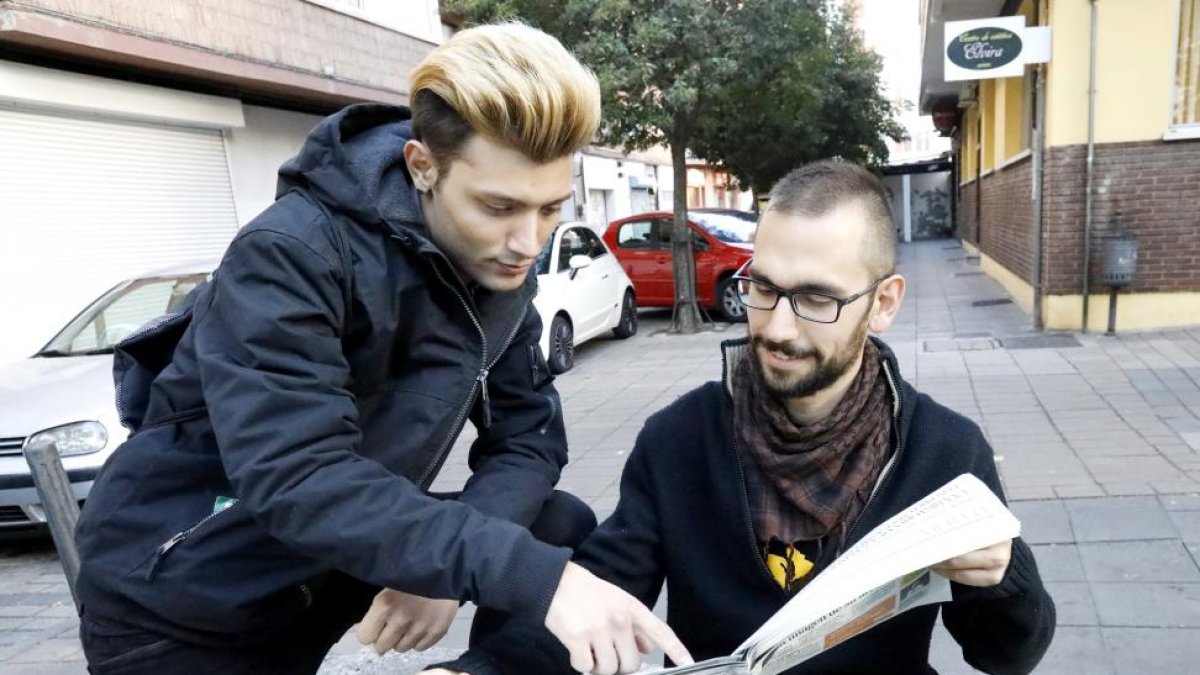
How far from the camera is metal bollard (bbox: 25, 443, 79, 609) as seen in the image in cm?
283

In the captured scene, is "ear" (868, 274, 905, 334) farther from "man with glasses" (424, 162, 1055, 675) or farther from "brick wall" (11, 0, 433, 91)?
"brick wall" (11, 0, 433, 91)

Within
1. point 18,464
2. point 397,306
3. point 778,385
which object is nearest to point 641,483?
point 778,385

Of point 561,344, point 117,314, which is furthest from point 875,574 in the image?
point 561,344

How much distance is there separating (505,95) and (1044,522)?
365 cm

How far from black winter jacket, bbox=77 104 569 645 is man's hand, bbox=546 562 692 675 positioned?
0.04 m

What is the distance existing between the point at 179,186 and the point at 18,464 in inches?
247

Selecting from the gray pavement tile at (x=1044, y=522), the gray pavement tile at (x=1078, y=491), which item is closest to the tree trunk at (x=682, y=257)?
the gray pavement tile at (x=1078, y=491)

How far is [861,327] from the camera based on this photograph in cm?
169

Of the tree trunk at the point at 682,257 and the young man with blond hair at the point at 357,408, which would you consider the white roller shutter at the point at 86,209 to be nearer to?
the tree trunk at the point at 682,257

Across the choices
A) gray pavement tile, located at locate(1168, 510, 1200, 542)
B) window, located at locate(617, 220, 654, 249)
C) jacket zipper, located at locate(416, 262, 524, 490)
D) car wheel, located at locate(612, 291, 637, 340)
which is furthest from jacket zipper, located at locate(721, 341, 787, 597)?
window, located at locate(617, 220, 654, 249)

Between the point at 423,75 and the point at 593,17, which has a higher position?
the point at 593,17

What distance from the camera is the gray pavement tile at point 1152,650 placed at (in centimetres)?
272

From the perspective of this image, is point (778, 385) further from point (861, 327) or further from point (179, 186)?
point (179, 186)

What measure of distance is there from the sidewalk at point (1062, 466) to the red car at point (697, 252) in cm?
205
